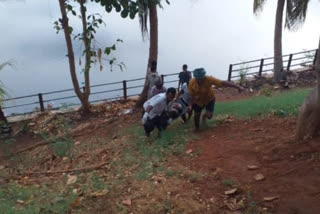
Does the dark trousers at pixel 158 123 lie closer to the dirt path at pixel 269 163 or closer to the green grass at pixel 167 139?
the green grass at pixel 167 139

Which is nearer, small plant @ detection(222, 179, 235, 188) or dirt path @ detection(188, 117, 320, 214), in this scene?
dirt path @ detection(188, 117, 320, 214)

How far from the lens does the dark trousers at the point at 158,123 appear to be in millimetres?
7664

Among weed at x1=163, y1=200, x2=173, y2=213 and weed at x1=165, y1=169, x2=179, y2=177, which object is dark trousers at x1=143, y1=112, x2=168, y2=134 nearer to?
weed at x1=165, y1=169, x2=179, y2=177

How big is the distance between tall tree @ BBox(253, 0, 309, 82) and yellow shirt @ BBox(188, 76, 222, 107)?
9.66 metres

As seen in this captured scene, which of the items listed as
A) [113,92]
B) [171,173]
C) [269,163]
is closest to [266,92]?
[113,92]

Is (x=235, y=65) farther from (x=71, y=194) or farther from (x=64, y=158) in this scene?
(x=71, y=194)

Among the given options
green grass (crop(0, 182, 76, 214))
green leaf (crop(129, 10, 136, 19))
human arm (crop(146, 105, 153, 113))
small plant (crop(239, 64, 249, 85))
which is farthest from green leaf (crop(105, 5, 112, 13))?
small plant (crop(239, 64, 249, 85))

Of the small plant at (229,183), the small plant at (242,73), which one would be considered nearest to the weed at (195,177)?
the small plant at (229,183)

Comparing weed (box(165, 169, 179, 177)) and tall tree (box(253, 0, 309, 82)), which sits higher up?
tall tree (box(253, 0, 309, 82))

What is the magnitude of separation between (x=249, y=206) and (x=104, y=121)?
310 inches

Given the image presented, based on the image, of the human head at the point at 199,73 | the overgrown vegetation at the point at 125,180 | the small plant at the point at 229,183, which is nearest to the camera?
the overgrown vegetation at the point at 125,180

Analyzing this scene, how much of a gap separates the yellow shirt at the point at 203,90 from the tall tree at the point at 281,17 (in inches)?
380

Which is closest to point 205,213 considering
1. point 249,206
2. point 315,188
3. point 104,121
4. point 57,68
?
point 249,206

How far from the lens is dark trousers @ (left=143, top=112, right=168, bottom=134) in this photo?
7.66m
